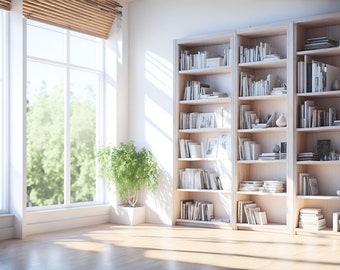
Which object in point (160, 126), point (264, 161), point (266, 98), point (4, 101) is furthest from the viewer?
point (160, 126)

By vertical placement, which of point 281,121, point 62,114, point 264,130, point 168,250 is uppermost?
point 62,114

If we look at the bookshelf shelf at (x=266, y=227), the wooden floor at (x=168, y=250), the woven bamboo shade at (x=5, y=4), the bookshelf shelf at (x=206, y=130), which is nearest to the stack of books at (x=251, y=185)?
the bookshelf shelf at (x=266, y=227)

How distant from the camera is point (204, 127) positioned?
838 centimetres

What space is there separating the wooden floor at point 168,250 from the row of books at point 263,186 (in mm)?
591

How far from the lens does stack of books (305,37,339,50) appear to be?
725 cm

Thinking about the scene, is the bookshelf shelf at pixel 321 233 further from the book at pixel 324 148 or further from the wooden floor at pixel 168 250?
the book at pixel 324 148

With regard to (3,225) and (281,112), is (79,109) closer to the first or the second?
(3,225)

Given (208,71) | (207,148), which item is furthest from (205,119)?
→ (208,71)

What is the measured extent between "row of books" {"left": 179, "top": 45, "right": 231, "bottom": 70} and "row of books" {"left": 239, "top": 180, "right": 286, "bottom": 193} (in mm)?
1709

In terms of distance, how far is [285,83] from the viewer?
7773 millimetres

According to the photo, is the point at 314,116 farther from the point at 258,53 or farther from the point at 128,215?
the point at 128,215

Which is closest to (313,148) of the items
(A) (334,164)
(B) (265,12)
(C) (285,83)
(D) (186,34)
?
(A) (334,164)

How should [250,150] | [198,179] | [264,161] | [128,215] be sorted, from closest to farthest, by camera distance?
[264,161] < [250,150] < [198,179] < [128,215]

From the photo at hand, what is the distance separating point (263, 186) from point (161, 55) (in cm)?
264
